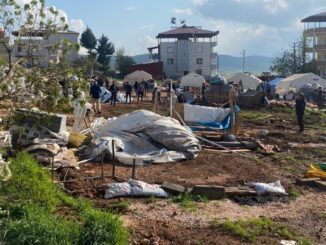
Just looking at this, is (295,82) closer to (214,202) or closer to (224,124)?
(224,124)

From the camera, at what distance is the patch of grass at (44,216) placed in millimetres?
6711

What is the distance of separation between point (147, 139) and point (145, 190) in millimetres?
4308

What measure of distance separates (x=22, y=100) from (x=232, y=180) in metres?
5.51

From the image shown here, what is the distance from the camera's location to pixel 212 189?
32.8ft

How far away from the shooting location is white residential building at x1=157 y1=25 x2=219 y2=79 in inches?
3676

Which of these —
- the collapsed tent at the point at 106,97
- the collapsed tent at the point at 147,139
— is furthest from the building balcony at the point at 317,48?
the collapsed tent at the point at 147,139

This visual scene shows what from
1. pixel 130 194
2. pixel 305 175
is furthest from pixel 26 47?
pixel 305 175

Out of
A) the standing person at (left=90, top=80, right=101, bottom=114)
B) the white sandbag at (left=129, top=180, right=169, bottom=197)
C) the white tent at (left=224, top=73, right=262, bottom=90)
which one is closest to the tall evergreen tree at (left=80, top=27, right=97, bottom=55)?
the white tent at (left=224, top=73, right=262, bottom=90)

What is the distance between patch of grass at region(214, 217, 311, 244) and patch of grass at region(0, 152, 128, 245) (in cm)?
167

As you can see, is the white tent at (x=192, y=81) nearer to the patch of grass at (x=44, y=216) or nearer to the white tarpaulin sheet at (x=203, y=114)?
the white tarpaulin sheet at (x=203, y=114)

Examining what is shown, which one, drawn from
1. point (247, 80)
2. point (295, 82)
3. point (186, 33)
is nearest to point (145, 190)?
point (247, 80)

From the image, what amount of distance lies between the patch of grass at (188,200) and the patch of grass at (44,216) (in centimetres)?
154

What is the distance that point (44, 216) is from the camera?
7.30m

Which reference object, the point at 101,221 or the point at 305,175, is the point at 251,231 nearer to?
the point at 101,221
